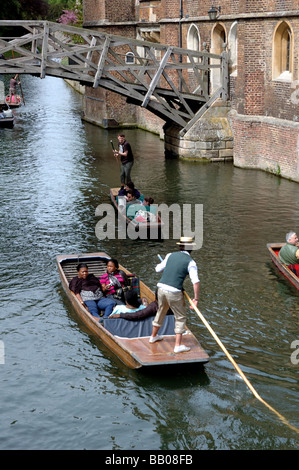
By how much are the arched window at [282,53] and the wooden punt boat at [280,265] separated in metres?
8.15

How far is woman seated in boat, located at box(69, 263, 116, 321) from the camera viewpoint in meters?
11.7

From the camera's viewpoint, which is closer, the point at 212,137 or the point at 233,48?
the point at 233,48

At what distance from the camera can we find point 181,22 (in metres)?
27.2

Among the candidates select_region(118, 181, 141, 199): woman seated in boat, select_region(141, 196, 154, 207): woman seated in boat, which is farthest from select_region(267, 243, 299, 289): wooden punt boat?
select_region(118, 181, 141, 199): woman seated in boat

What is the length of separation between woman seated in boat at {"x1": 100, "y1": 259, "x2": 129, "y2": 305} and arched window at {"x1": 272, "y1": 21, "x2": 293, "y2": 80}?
10.8m

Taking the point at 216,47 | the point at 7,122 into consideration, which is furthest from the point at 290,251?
the point at 7,122

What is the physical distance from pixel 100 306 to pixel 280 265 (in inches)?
140

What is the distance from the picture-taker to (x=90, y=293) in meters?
12.1

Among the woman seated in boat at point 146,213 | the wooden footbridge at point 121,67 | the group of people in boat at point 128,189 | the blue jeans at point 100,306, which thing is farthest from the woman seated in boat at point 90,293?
the wooden footbridge at point 121,67

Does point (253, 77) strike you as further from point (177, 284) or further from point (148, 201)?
point (177, 284)

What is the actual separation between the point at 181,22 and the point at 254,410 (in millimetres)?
20648

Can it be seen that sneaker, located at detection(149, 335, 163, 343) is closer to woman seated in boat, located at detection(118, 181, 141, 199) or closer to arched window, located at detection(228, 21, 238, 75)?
woman seated in boat, located at detection(118, 181, 141, 199)

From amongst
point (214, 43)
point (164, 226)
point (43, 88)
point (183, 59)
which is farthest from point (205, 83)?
point (43, 88)

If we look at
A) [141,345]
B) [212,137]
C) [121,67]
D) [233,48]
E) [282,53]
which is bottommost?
[141,345]
